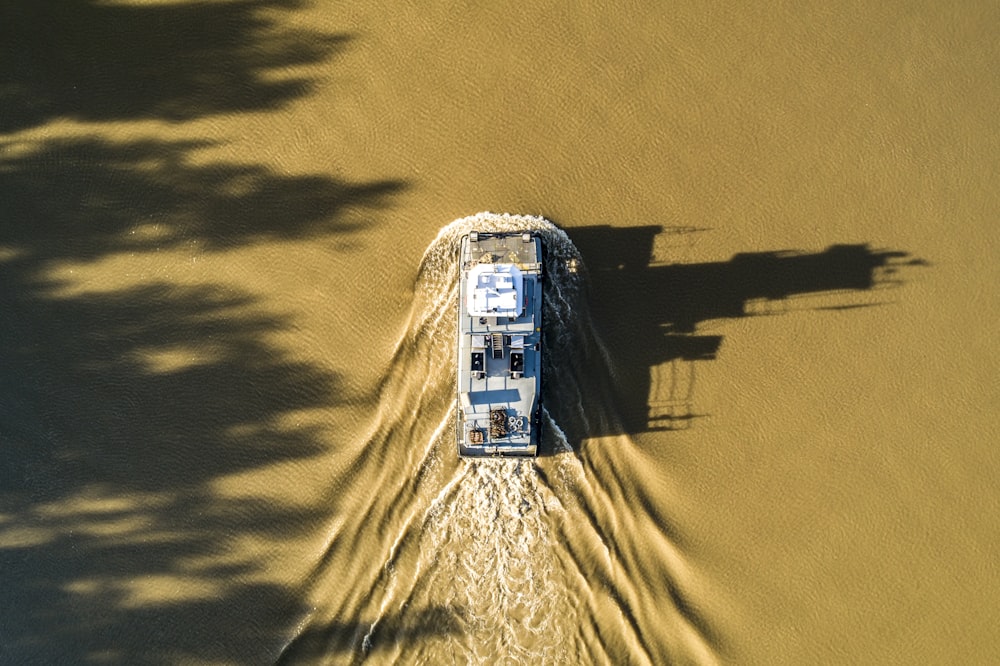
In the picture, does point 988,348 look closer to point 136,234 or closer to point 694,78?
point 694,78

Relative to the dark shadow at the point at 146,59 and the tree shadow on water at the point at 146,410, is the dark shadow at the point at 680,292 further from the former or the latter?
the dark shadow at the point at 146,59

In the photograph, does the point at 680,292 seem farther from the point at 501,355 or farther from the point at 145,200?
the point at 145,200

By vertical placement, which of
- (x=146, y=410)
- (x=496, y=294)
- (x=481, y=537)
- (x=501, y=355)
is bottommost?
(x=481, y=537)

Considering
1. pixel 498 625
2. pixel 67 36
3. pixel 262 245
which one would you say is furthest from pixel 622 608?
pixel 67 36

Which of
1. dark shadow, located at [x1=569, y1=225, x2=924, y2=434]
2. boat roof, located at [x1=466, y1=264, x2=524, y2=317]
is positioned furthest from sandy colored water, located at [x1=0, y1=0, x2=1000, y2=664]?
boat roof, located at [x1=466, y1=264, x2=524, y2=317]

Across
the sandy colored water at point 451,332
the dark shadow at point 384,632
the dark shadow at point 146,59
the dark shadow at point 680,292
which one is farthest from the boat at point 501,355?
the dark shadow at point 146,59

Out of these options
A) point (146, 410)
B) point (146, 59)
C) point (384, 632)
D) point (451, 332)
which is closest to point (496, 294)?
point (451, 332)

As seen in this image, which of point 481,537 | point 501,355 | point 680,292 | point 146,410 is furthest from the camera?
point 146,410

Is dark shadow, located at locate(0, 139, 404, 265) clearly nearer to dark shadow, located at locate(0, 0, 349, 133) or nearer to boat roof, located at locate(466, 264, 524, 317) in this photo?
dark shadow, located at locate(0, 0, 349, 133)
